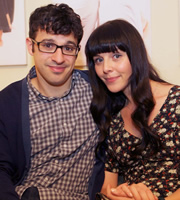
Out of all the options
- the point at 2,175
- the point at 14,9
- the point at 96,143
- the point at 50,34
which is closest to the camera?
the point at 2,175

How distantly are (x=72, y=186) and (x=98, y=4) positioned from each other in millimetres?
1347

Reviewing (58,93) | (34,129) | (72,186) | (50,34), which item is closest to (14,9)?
(50,34)

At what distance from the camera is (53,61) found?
1.55m

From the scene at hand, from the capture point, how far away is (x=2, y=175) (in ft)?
4.60

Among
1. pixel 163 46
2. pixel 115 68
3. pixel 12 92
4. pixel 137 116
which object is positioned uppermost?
pixel 163 46

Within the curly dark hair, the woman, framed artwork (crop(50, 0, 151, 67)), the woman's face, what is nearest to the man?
the curly dark hair

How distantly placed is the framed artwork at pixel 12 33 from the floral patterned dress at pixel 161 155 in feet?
3.24

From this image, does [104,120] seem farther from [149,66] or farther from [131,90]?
[149,66]

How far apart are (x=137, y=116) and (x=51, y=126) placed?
0.53 meters

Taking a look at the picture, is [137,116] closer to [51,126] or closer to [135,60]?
[135,60]

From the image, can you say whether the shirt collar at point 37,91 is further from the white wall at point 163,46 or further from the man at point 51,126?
the white wall at point 163,46

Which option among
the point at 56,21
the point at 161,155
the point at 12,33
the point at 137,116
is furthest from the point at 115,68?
the point at 12,33

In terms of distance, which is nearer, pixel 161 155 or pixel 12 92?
pixel 161 155

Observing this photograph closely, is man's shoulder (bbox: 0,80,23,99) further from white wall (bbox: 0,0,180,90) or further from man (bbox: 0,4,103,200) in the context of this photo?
white wall (bbox: 0,0,180,90)
